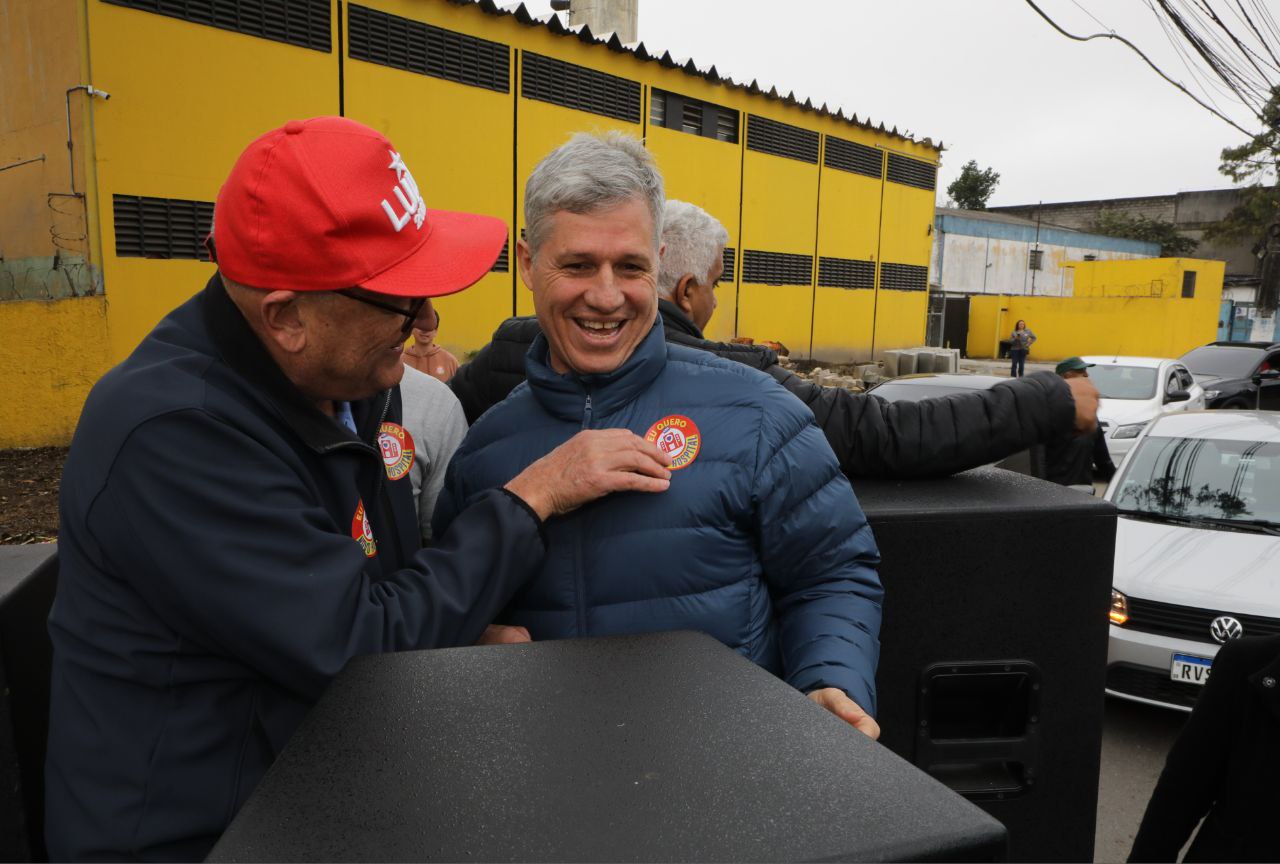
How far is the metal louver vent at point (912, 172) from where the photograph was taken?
21656mm

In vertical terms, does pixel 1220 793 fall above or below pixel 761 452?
below

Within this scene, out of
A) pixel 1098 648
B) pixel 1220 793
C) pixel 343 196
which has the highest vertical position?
pixel 343 196

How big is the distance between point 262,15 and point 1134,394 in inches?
461

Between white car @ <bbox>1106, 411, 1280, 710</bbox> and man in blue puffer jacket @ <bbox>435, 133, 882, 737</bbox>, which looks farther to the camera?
white car @ <bbox>1106, 411, 1280, 710</bbox>

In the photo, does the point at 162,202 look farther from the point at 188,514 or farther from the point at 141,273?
the point at 188,514

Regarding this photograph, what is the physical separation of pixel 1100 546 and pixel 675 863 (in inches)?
63.1

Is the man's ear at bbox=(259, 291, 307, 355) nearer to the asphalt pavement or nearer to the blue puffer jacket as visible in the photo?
the blue puffer jacket

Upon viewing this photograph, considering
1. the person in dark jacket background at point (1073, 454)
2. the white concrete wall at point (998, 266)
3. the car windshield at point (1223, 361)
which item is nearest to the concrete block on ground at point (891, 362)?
the car windshield at point (1223, 361)

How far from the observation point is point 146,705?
3.76 feet

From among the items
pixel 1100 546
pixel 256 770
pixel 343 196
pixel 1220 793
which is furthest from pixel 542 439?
pixel 1220 793

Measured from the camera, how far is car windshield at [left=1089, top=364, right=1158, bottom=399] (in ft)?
35.9

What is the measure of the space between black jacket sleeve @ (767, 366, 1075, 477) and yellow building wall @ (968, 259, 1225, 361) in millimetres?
28815

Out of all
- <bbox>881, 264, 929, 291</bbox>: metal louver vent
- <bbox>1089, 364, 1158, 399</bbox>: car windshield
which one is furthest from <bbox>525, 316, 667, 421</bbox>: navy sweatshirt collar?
<bbox>881, 264, 929, 291</bbox>: metal louver vent

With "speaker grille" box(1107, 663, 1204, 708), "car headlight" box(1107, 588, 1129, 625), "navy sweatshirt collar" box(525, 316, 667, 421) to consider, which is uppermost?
"navy sweatshirt collar" box(525, 316, 667, 421)
